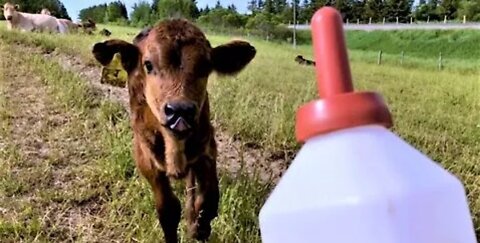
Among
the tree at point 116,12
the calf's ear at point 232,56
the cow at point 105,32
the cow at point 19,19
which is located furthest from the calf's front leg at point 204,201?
the cow at point 19,19

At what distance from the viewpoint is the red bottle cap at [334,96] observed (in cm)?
17

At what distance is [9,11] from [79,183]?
296 cm

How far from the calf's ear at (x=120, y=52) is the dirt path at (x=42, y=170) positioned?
29cm

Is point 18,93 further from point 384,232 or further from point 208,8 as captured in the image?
point 384,232

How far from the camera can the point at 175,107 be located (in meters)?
0.75

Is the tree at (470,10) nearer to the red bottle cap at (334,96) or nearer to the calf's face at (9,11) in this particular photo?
the red bottle cap at (334,96)

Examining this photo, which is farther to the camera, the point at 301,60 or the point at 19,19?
the point at 19,19

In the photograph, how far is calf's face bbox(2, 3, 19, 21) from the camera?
3969 millimetres

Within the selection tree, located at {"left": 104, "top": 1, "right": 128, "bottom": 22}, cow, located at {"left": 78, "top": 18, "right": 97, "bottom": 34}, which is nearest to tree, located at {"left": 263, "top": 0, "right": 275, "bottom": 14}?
tree, located at {"left": 104, "top": 1, "right": 128, "bottom": 22}

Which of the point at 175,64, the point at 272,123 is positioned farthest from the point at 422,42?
the point at 175,64

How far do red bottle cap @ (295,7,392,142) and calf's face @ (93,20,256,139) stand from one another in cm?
57

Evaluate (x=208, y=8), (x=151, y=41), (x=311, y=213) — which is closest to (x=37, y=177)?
(x=208, y=8)

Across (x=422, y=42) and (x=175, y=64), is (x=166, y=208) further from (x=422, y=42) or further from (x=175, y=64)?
(x=422, y=42)

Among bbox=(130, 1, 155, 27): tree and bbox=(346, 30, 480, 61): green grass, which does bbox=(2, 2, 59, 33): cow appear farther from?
bbox=(346, 30, 480, 61): green grass
